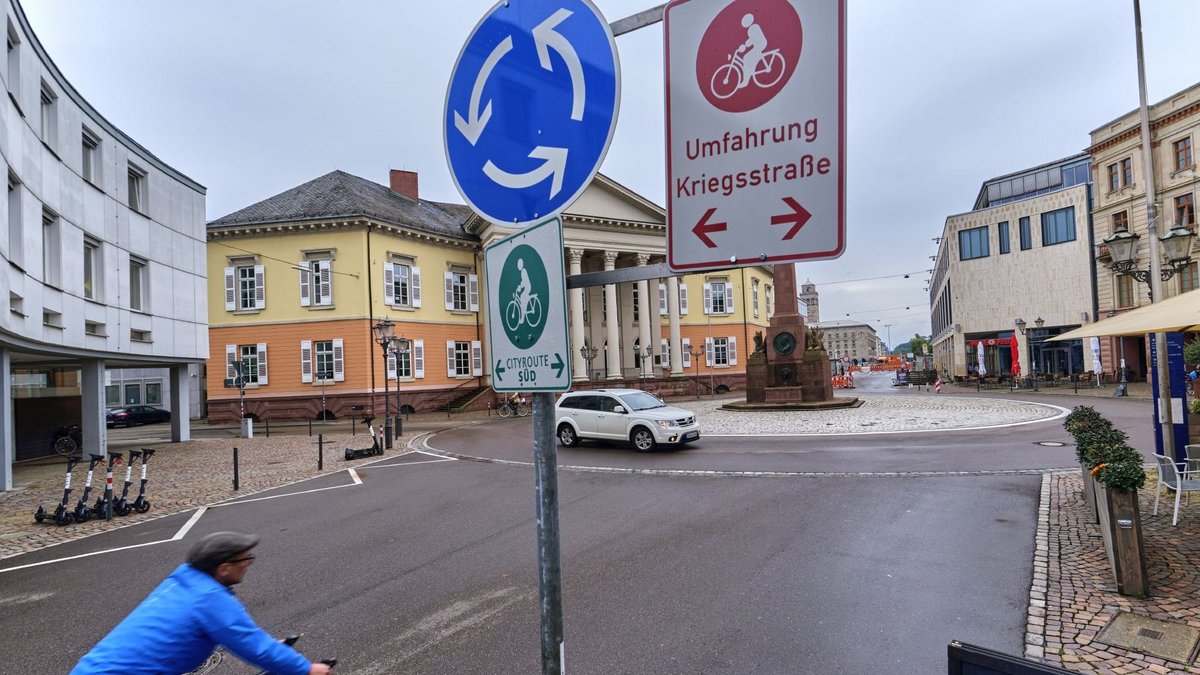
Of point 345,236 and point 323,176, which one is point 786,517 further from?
point 323,176

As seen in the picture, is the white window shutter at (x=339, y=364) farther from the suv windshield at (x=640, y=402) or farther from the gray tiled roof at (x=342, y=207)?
the suv windshield at (x=640, y=402)

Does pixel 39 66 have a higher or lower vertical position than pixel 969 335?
higher

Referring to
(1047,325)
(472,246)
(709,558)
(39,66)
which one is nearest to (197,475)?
(39,66)

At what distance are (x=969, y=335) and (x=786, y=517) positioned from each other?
164 feet

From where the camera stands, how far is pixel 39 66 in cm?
1419

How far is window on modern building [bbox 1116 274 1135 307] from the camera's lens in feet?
123

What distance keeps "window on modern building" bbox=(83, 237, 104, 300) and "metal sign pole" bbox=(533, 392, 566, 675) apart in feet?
68.9

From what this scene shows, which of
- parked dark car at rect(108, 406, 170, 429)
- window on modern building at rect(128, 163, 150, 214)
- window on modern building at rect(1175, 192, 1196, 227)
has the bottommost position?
parked dark car at rect(108, 406, 170, 429)

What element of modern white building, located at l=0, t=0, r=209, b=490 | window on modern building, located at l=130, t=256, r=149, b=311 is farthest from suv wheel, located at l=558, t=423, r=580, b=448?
window on modern building, located at l=130, t=256, r=149, b=311

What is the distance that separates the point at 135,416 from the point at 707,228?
48.1m

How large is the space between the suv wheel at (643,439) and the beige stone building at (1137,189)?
97.5 ft

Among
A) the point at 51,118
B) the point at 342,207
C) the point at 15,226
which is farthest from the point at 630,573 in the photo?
the point at 342,207

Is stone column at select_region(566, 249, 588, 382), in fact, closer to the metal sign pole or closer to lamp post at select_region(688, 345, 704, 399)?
lamp post at select_region(688, 345, 704, 399)

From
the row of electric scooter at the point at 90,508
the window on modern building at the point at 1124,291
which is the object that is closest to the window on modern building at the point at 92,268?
the row of electric scooter at the point at 90,508
